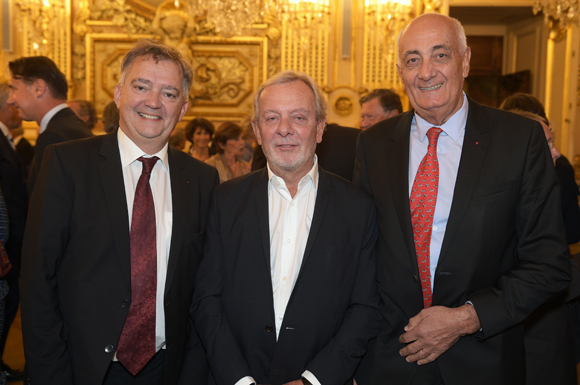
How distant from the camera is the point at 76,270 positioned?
179 cm

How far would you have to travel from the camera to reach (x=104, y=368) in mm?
1766

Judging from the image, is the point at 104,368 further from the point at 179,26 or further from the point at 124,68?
the point at 179,26

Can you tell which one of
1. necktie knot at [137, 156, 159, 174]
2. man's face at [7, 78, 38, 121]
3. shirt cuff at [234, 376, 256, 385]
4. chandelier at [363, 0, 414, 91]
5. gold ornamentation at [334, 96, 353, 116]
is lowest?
shirt cuff at [234, 376, 256, 385]

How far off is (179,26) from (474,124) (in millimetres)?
6501

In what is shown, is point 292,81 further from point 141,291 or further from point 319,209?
point 141,291

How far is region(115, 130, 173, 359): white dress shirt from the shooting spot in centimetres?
192

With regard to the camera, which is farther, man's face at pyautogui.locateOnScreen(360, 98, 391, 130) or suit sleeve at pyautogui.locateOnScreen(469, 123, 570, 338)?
man's face at pyautogui.locateOnScreen(360, 98, 391, 130)

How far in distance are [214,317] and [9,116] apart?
12.0 ft

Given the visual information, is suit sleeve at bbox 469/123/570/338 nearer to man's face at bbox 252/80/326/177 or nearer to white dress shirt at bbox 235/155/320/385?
white dress shirt at bbox 235/155/320/385

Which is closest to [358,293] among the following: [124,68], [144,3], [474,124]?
[474,124]

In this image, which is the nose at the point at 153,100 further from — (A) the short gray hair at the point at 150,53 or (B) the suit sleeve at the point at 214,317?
(B) the suit sleeve at the point at 214,317

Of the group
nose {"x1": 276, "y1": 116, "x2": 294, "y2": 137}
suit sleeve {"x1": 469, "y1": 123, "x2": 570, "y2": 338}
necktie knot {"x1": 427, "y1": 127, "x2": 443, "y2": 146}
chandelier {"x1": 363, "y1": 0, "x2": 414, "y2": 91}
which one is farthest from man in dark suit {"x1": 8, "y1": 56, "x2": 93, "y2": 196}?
chandelier {"x1": 363, "y1": 0, "x2": 414, "y2": 91}

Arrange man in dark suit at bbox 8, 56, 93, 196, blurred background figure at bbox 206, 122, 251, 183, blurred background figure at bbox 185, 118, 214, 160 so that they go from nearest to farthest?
man in dark suit at bbox 8, 56, 93, 196 < blurred background figure at bbox 206, 122, 251, 183 < blurred background figure at bbox 185, 118, 214, 160

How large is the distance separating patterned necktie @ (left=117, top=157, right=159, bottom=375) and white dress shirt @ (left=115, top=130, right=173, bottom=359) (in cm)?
3
